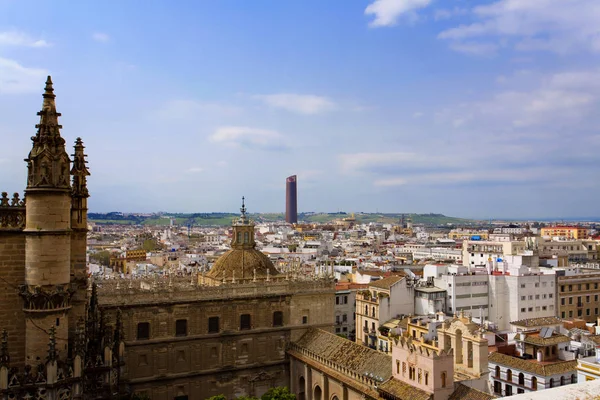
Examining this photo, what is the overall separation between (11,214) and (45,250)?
65.4 inches

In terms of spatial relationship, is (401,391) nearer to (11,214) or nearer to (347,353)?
(347,353)

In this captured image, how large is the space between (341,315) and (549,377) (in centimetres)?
3547

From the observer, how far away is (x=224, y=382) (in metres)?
42.2

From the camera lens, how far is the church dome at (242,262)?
46.9m

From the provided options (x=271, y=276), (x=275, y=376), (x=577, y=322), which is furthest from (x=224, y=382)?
(x=577, y=322)

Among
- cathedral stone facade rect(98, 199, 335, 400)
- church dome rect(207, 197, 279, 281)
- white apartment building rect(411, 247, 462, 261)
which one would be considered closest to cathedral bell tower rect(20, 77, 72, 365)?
cathedral stone facade rect(98, 199, 335, 400)

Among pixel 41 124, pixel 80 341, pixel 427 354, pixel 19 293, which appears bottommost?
pixel 427 354

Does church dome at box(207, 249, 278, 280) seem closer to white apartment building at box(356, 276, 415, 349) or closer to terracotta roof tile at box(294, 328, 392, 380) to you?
terracotta roof tile at box(294, 328, 392, 380)

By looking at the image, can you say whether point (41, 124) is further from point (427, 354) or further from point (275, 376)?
point (275, 376)

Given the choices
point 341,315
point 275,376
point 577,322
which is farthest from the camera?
point 341,315

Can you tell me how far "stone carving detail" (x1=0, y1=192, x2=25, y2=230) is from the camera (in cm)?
1639

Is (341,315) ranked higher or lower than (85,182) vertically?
lower

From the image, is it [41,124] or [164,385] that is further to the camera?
[164,385]

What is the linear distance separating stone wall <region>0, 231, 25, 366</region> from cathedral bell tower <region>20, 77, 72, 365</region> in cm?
41
